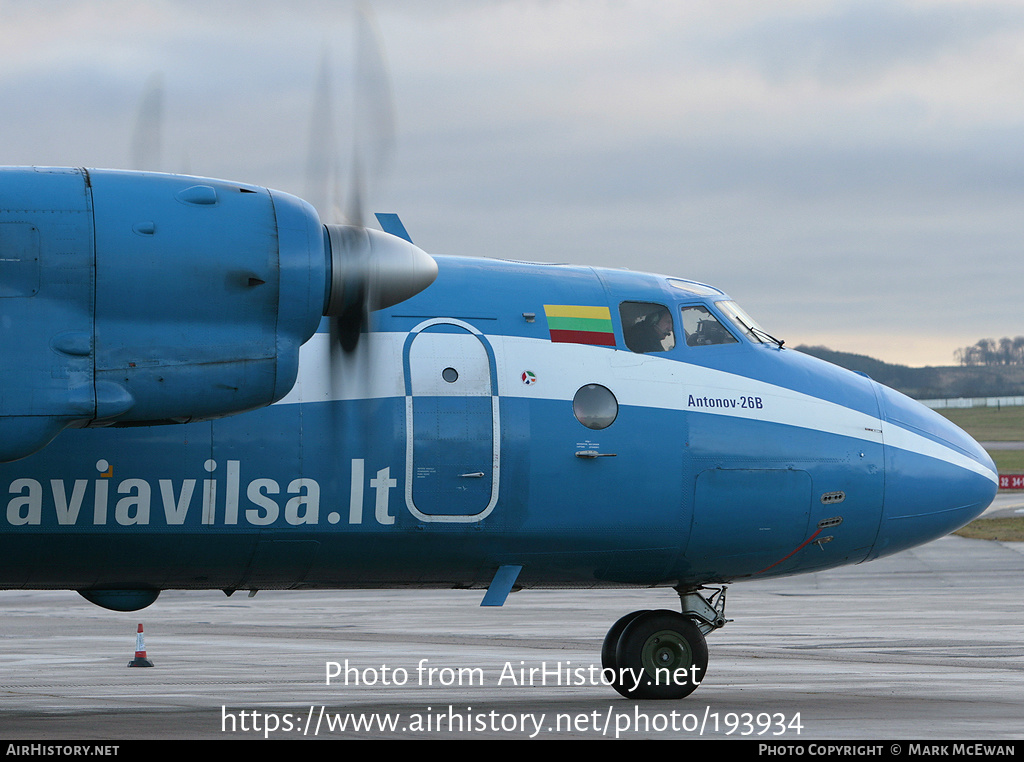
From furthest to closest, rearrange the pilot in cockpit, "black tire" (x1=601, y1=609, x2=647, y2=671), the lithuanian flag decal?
"black tire" (x1=601, y1=609, x2=647, y2=671) < the pilot in cockpit < the lithuanian flag decal

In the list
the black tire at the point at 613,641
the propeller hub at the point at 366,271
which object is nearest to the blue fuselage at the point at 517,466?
the black tire at the point at 613,641

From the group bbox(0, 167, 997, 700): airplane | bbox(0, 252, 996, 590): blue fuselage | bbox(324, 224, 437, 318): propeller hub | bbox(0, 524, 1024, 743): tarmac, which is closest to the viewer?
bbox(0, 167, 997, 700): airplane

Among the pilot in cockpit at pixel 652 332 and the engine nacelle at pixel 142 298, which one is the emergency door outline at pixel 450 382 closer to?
the pilot in cockpit at pixel 652 332

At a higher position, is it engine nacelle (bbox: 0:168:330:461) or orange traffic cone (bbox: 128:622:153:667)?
engine nacelle (bbox: 0:168:330:461)

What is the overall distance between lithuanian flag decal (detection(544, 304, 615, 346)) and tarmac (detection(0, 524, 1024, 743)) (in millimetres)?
4082

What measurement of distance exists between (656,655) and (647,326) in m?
3.79

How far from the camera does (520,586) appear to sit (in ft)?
49.9

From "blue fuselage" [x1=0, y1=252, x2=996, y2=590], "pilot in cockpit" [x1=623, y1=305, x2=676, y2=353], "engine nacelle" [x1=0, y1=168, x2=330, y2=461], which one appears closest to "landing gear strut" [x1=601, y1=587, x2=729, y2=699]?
"blue fuselage" [x1=0, y1=252, x2=996, y2=590]

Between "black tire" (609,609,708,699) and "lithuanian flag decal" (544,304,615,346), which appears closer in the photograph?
"lithuanian flag decal" (544,304,615,346)

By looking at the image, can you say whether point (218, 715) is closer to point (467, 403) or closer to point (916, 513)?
point (467, 403)

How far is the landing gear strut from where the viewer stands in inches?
612

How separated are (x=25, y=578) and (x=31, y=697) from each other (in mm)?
4852

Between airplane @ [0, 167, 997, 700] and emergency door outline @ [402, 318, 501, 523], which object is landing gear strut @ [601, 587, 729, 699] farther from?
emergency door outline @ [402, 318, 501, 523]

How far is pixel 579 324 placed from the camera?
14977 mm
